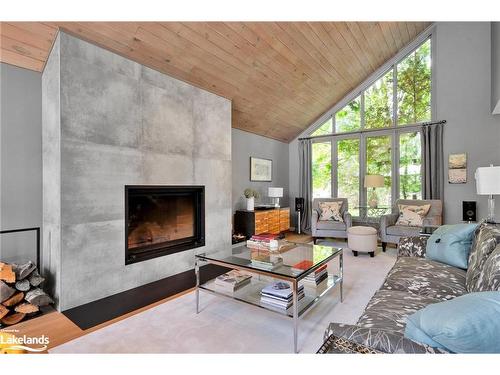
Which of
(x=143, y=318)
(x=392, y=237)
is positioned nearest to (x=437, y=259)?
(x=392, y=237)

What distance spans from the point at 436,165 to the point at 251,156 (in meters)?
3.48

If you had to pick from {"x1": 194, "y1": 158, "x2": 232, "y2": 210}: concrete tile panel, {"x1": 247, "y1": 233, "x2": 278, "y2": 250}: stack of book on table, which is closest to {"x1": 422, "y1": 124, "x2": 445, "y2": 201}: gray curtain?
{"x1": 194, "y1": 158, "x2": 232, "y2": 210}: concrete tile panel

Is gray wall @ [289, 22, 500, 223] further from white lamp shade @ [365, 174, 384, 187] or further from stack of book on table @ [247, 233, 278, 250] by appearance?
stack of book on table @ [247, 233, 278, 250]

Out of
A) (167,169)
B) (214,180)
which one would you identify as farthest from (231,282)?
(214,180)

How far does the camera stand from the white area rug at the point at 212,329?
180cm

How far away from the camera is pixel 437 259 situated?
2.38 meters

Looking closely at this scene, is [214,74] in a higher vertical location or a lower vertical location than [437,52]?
lower

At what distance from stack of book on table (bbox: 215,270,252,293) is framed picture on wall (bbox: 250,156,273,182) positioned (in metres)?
3.32

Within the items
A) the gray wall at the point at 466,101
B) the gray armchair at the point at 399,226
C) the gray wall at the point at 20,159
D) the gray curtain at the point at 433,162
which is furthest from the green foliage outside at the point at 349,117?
the gray wall at the point at 20,159

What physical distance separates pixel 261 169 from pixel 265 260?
373 cm

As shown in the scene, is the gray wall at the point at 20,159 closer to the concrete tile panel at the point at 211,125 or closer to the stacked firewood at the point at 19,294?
the stacked firewood at the point at 19,294

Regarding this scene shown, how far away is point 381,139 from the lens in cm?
558

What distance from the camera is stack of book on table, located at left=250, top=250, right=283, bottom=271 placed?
213 centimetres
